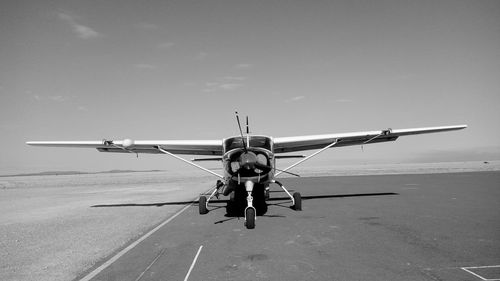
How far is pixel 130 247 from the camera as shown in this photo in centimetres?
657

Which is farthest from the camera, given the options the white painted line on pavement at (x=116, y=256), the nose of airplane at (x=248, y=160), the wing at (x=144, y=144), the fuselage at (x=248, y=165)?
the wing at (x=144, y=144)

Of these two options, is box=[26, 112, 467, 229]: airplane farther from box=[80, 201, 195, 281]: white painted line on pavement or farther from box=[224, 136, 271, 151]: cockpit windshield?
box=[80, 201, 195, 281]: white painted line on pavement

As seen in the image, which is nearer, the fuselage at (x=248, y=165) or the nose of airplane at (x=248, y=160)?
the nose of airplane at (x=248, y=160)

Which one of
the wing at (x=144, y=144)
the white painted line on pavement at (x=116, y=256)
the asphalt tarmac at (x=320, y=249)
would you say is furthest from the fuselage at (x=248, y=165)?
the wing at (x=144, y=144)

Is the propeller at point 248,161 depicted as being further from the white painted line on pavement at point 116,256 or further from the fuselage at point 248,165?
the white painted line on pavement at point 116,256

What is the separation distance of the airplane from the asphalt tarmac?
3.84 feet

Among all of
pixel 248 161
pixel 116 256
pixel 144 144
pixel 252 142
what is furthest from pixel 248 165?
pixel 144 144

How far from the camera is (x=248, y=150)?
9320 millimetres

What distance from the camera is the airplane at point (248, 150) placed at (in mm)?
9055

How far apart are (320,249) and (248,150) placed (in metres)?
4.13

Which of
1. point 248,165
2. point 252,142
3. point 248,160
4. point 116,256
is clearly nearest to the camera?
point 116,256

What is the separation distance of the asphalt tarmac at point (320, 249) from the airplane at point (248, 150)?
1171mm

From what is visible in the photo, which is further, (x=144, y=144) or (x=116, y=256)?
(x=144, y=144)

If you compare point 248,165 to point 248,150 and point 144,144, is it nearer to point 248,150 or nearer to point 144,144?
point 248,150
